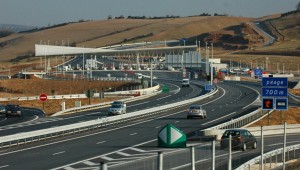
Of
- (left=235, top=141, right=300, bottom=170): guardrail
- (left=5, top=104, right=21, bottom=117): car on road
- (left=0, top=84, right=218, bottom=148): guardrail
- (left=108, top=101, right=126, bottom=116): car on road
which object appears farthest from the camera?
(left=5, top=104, right=21, bottom=117): car on road

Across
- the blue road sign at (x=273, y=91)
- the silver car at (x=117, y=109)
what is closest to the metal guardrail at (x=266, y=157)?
the blue road sign at (x=273, y=91)

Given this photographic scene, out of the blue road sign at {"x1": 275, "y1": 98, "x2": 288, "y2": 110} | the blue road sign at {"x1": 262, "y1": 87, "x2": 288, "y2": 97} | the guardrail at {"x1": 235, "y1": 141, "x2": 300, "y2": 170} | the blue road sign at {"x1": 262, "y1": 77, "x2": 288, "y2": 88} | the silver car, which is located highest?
the blue road sign at {"x1": 262, "y1": 77, "x2": 288, "y2": 88}

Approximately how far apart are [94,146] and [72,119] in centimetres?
2279

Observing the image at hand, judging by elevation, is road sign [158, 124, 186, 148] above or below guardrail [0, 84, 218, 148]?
above

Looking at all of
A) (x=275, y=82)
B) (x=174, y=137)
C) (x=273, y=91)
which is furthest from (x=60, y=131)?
(x=174, y=137)

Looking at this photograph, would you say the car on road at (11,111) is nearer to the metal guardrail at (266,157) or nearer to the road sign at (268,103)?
the road sign at (268,103)

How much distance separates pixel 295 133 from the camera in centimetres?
5119

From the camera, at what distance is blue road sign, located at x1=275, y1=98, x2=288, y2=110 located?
3638 centimetres

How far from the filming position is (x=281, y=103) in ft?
120

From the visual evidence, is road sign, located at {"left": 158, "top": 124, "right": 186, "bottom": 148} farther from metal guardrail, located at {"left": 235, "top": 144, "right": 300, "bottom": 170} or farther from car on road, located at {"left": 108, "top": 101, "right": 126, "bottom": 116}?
car on road, located at {"left": 108, "top": 101, "right": 126, "bottom": 116}

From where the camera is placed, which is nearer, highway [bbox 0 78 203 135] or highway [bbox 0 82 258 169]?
highway [bbox 0 82 258 169]

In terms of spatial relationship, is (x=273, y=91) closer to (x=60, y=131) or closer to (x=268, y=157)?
(x=268, y=157)

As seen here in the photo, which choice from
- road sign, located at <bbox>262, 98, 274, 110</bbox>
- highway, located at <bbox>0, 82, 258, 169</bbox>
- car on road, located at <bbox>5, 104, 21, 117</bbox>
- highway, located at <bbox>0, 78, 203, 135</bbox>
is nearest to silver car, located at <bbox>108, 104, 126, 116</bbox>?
highway, located at <bbox>0, 78, 203, 135</bbox>

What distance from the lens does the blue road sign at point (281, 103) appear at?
36.4 m
